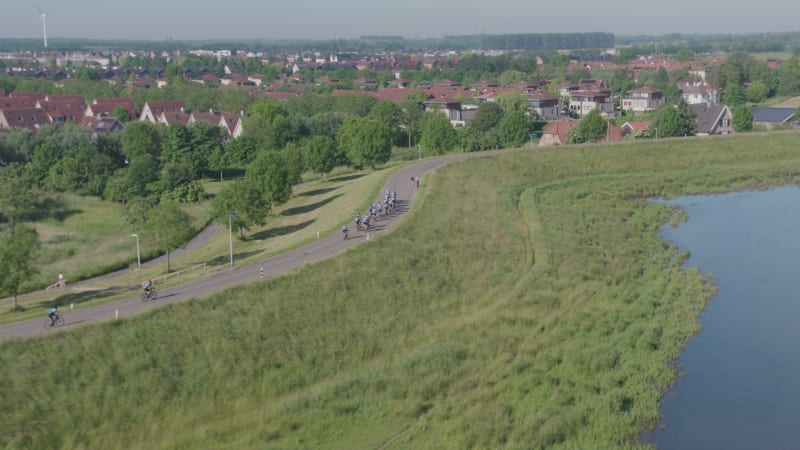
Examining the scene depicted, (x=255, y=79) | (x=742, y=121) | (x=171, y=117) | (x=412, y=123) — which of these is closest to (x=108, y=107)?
(x=171, y=117)

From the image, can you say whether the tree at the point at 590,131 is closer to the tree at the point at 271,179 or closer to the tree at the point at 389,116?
the tree at the point at 389,116

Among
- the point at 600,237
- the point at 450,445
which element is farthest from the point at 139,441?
the point at 600,237

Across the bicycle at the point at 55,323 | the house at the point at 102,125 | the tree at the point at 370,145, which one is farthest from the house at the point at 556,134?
the bicycle at the point at 55,323

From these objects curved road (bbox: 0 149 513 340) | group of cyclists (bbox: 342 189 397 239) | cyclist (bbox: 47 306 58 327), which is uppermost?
group of cyclists (bbox: 342 189 397 239)

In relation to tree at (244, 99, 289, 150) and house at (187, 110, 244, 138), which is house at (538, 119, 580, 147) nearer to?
tree at (244, 99, 289, 150)

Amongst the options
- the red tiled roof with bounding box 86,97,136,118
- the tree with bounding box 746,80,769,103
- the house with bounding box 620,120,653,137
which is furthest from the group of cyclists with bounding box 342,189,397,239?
the tree with bounding box 746,80,769,103

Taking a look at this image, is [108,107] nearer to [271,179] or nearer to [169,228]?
[271,179]

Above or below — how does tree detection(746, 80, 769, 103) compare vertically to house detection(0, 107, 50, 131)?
above

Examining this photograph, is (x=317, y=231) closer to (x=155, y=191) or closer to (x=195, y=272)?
(x=195, y=272)
